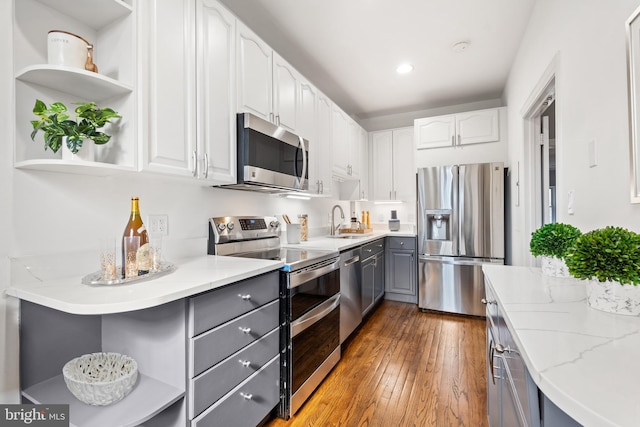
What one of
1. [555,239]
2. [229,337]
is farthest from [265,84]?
[555,239]

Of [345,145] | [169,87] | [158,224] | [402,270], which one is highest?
[345,145]

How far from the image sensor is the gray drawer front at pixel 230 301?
3.76 feet

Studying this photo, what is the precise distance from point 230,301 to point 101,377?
0.54m

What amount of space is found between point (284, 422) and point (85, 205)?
1.51 meters

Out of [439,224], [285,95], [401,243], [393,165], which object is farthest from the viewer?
[393,165]

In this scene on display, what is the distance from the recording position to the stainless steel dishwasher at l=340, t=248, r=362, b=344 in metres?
2.42

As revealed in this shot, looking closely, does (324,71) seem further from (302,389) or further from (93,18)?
(302,389)

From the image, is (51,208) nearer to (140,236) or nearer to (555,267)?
(140,236)

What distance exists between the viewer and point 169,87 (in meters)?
1.43

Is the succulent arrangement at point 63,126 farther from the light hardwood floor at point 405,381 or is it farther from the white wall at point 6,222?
the light hardwood floor at point 405,381

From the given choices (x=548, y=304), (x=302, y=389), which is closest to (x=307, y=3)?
(x=548, y=304)

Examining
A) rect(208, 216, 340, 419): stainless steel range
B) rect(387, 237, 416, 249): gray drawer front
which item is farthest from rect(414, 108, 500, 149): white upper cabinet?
rect(208, 216, 340, 419): stainless steel range

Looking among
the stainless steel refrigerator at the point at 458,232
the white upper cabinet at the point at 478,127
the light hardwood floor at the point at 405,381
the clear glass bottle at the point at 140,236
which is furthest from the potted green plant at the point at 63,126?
the white upper cabinet at the point at 478,127

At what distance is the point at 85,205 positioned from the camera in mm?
1350
